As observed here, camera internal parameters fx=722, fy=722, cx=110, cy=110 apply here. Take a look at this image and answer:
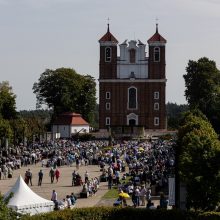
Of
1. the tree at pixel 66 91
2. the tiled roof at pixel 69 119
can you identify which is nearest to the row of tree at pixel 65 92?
the tree at pixel 66 91

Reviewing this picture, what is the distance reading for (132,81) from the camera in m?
88.3

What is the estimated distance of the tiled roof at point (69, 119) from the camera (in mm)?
86125

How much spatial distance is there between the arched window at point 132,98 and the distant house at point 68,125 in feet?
20.0

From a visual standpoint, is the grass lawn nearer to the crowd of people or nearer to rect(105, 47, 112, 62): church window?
the crowd of people

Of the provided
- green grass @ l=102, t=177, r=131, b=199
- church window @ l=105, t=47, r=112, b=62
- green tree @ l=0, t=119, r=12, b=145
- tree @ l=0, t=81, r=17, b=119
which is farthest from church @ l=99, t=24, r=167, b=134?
green grass @ l=102, t=177, r=131, b=199

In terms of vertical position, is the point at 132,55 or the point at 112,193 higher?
the point at 132,55

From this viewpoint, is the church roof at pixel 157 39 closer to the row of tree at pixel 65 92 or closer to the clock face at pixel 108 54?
the clock face at pixel 108 54

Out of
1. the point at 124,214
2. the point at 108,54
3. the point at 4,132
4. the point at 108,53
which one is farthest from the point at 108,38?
the point at 124,214

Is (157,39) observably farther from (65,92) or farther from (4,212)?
(4,212)

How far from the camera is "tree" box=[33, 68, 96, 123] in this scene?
309ft

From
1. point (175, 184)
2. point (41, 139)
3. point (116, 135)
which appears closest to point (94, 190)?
point (175, 184)

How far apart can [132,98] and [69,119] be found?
8.48 meters

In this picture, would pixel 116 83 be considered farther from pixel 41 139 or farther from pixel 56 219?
pixel 56 219

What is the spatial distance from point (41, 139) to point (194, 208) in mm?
50711
